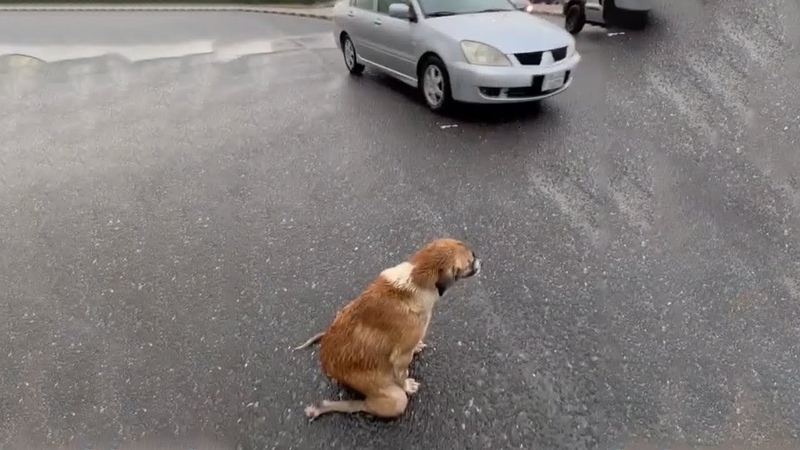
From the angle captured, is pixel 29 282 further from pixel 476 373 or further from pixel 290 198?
pixel 476 373

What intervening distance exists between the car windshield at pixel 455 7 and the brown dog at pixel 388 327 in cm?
520

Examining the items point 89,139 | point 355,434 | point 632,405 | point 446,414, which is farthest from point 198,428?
point 89,139

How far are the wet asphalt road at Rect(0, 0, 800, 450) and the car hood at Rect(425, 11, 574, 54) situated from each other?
2.76ft

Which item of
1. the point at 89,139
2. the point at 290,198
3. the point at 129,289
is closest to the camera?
the point at 129,289

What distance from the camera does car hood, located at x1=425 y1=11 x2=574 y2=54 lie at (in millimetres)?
6910

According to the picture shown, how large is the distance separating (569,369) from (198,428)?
217cm

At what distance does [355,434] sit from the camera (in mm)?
3281

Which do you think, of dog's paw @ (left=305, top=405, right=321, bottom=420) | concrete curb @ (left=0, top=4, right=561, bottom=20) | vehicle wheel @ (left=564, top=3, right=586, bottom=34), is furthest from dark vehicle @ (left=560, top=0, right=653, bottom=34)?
dog's paw @ (left=305, top=405, right=321, bottom=420)

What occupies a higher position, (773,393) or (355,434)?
(773,393)

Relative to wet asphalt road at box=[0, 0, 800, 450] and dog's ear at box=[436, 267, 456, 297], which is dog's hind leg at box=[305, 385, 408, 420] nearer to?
wet asphalt road at box=[0, 0, 800, 450]

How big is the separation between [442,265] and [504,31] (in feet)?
15.7

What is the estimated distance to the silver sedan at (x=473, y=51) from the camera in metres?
6.86

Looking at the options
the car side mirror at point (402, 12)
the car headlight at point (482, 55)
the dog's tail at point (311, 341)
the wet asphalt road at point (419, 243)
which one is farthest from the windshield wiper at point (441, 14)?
the dog's tail at point (311, 341)

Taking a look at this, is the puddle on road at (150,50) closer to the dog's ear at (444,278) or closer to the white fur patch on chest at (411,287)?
the white fur patch on chest at (411,287)
